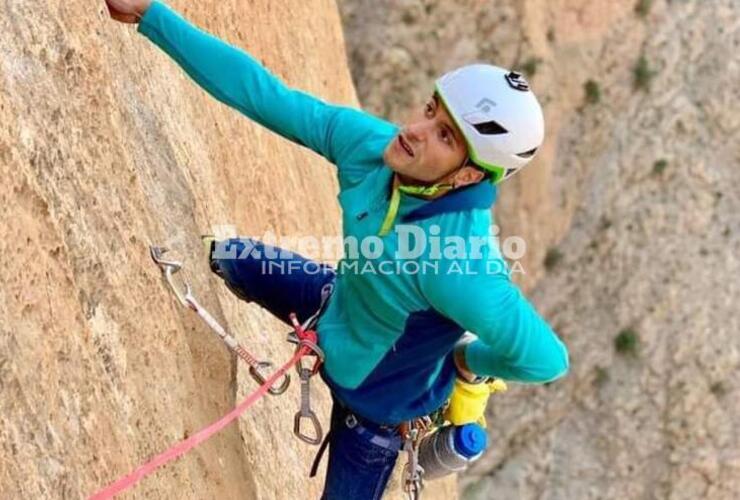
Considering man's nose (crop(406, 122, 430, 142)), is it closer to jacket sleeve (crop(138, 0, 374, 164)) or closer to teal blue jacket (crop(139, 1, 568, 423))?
teal blue jacket (crop(139, 1, 568, 423))

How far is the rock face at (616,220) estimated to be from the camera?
1969 centimetres

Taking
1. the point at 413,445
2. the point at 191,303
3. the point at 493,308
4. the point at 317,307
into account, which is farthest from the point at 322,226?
the point at 493,308

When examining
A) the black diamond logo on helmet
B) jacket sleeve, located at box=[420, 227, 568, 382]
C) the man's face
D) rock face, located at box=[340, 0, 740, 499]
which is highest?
the black diamond logo on helmet

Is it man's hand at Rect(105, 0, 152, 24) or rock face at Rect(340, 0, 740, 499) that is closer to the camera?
man's hand at Rect(105, 0, 152, 24)

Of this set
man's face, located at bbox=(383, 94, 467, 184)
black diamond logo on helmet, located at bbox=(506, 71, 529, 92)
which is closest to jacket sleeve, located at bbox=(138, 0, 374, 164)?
man's face, located at bbox=(383, 94, 467, 184)

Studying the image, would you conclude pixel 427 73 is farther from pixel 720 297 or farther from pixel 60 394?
pixel 60 394

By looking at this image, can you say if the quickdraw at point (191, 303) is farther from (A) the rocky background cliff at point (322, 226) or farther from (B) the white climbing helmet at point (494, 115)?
(B) the white climbing helmet at point (494, 115)

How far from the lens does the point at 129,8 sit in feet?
12.0

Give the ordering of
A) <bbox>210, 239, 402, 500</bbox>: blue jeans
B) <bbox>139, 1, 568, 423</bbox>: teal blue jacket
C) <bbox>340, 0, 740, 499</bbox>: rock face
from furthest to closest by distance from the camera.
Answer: <bbox>340, 0, 740, 499</bbox>: rock face, <bbox>210, 239, 402, 500</bbox>: blue jeans, <bbox>139, 1, 568, 423</bbox>: teal blue jacket

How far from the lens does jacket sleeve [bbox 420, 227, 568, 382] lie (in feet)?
10.7

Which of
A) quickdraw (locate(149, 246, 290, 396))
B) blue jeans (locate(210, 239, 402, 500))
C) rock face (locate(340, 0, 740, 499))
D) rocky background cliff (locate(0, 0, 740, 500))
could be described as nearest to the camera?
rocky background cliff (locate(0, 0, 740, 500))

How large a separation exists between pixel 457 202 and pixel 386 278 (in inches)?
13.8

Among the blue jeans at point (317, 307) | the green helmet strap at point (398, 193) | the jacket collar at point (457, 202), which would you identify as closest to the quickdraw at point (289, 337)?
the blue jeans at point (317, 307)

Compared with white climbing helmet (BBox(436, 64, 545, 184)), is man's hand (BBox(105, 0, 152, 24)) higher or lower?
higher
